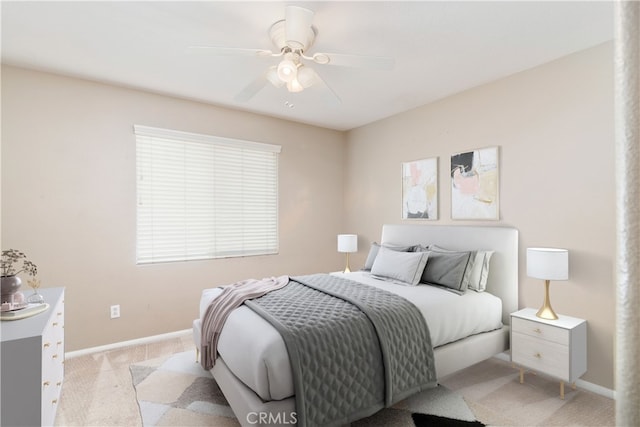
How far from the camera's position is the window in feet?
11.4

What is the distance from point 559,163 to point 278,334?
8.75ft

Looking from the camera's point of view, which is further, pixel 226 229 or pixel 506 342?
pixel 226 229

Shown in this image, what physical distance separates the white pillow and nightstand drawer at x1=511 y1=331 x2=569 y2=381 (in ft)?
2.96

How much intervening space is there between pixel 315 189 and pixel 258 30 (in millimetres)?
2665

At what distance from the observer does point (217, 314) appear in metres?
2.39

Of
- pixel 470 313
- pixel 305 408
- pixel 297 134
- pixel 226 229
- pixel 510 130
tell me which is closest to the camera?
pixel 305 408

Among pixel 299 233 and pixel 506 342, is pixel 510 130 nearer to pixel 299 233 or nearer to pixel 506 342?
pixel 506 342

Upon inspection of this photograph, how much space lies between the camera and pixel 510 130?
10.0 feet

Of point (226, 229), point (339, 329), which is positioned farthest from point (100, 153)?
point (339, 329)

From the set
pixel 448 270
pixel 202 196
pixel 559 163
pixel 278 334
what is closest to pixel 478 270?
pixel 448 270

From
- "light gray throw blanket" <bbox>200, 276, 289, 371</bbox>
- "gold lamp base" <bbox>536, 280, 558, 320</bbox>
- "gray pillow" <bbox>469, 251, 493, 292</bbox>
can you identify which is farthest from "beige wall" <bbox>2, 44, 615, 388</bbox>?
"light gray throw blanket" <bbox>200, 276, 289, 371</bbox>

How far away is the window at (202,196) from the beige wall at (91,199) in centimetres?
12

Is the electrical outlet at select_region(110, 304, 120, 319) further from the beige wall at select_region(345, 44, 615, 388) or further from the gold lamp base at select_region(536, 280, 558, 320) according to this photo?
the gold lamp base at select_region(536, 280, 558, 320)

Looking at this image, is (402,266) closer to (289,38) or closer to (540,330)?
(540,330)
